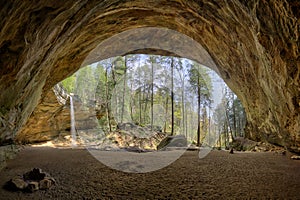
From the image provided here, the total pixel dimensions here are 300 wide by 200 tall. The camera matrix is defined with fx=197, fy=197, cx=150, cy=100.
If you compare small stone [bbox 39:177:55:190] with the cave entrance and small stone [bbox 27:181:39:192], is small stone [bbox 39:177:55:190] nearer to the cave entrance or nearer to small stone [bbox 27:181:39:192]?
small stone [bbox 27:181:39:192]

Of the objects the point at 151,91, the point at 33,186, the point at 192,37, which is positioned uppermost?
the point at 151,91

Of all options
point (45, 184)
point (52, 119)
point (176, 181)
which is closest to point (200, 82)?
point (52, 119)

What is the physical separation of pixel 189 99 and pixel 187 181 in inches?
961

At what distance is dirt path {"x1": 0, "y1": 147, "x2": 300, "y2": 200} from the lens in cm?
254

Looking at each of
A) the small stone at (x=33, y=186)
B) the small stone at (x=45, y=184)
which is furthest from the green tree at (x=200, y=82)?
the small stone at (x=33, y=186)

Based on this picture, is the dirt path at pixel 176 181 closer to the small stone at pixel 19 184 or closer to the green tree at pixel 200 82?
the small stone at pixel 19 184

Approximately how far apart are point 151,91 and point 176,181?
24064 millimetres

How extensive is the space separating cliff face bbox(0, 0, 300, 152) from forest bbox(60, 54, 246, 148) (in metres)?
14.2

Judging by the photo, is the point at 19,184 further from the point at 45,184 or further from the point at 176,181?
the point at 176,181

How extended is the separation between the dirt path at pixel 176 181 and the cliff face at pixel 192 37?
1362 mm

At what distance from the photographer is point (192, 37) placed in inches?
336

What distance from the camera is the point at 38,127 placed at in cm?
1577

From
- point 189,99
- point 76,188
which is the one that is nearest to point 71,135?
point 189,99

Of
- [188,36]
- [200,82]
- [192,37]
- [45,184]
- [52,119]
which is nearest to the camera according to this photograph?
[45,184]
